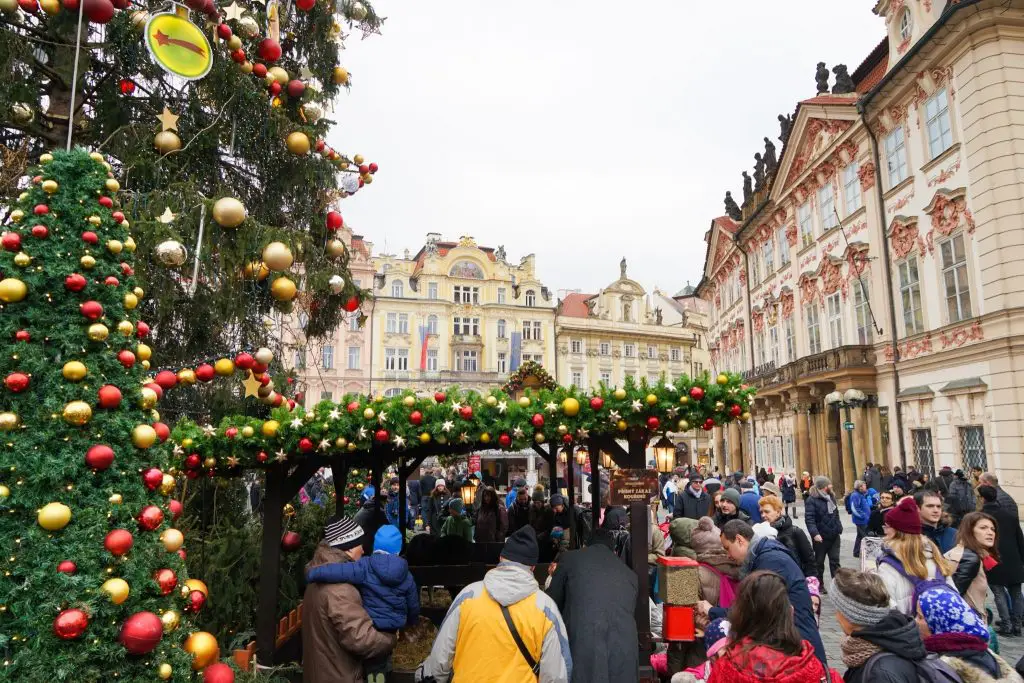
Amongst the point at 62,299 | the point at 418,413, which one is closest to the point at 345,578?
the point at 418,413

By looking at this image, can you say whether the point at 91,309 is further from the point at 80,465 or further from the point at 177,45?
the point at 177,45

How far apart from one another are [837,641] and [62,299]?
323 inches

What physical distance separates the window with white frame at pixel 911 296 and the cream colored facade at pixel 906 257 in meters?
0.05

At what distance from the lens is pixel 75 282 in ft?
11.2

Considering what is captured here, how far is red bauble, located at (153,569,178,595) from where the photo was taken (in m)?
3.34

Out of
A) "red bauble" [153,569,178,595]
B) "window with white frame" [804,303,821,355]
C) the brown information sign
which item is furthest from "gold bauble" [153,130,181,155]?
"window with white frame" [804,303,821,355]

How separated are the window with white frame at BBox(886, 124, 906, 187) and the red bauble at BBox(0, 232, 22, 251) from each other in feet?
69.1

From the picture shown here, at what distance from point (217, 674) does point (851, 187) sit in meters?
23.7

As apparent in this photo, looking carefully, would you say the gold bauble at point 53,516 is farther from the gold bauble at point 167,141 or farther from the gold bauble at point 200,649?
the gold bauble at point 167,141

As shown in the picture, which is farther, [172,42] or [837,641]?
[837,641]

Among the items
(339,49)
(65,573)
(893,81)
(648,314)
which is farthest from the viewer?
(648,314)

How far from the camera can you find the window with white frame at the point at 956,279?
1661 cm

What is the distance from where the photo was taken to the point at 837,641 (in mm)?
7719

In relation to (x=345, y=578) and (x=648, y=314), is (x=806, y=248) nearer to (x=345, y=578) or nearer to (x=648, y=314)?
(x=345, y=578)
